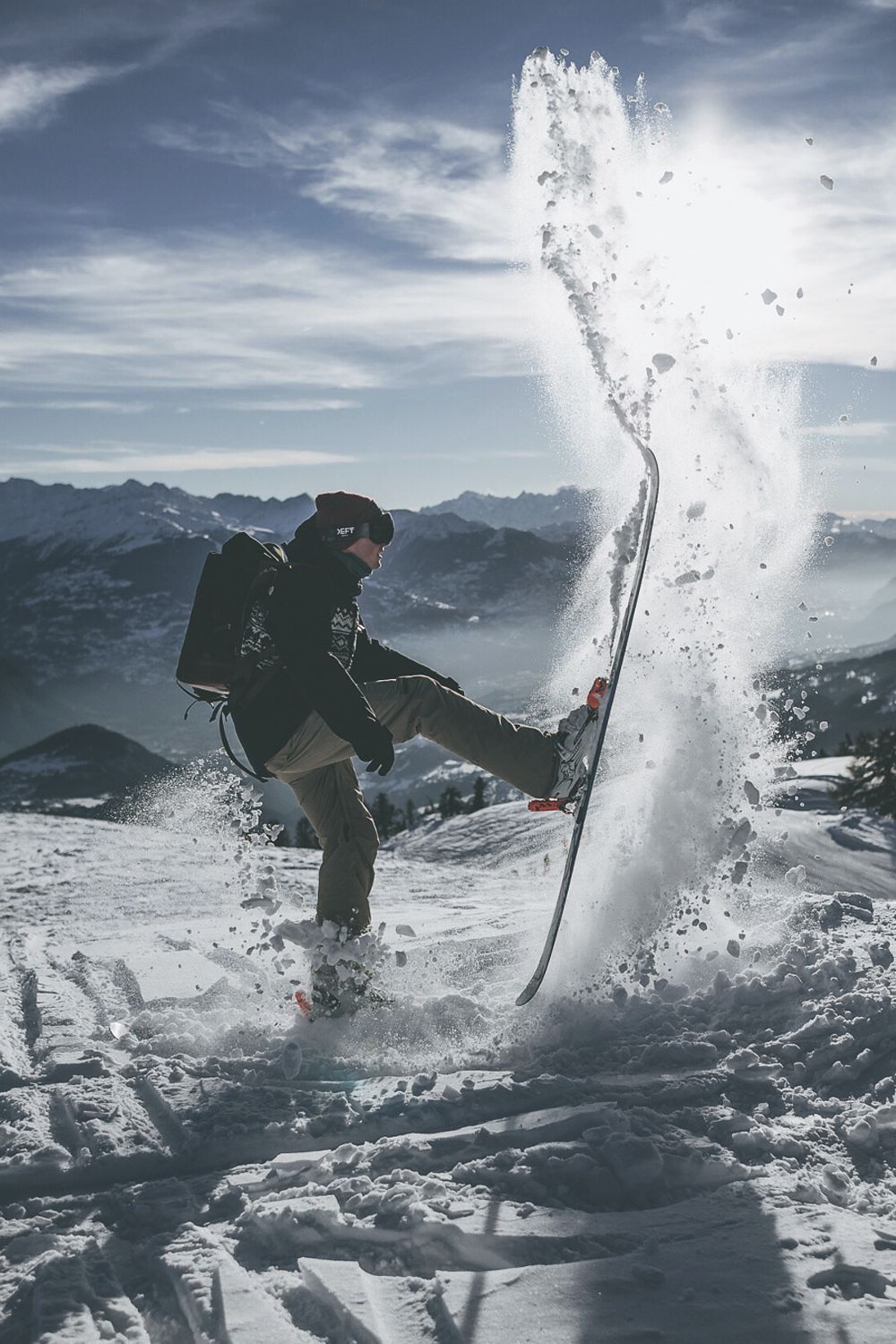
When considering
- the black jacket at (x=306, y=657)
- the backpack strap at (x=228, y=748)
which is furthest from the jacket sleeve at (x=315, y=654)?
the backpack strap at (x=228, y=748)

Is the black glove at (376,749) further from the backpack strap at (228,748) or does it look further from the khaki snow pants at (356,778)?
the backpack strap at (228,748)

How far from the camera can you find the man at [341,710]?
443cm

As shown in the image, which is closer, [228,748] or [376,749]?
[376,749]

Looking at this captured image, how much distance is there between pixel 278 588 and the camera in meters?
4.47

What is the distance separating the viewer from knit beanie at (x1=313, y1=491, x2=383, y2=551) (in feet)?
16.1

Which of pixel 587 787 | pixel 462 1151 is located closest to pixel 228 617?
pixel 587 787

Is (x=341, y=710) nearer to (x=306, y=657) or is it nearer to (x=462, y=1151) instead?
(x=306, y=657)

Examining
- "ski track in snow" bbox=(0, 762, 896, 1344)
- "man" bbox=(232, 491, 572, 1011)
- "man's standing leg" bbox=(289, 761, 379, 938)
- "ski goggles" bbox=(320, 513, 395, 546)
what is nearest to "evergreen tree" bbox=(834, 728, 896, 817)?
"ski track in snow" bbox=(0, 762, 896, 1344)

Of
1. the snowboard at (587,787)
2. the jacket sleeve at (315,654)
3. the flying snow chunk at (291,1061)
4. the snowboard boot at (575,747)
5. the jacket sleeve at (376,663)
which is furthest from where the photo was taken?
the jacket sleeve at (376,663)

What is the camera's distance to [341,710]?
4.38m

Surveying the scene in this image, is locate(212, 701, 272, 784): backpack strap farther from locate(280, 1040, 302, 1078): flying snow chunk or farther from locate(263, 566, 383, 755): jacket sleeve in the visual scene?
locate(280, 1040, 302, 1078): flying snow chunk

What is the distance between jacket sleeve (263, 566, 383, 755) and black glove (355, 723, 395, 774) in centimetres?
1

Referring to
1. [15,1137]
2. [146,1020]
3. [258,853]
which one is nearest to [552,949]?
[146,1020]

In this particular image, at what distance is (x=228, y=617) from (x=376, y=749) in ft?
3.31
